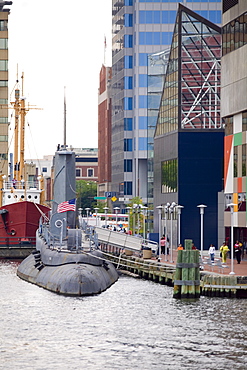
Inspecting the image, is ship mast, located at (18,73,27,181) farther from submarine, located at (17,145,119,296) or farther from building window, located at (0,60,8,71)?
submarine, located at (17,145,119,296)

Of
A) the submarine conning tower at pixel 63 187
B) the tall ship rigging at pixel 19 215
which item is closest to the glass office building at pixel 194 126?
the tall ship rigging at pixel 19 215

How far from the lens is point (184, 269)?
54.9m

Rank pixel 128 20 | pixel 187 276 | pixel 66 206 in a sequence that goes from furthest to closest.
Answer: pixel 128 20
pixel 66 206
pixel 187 276

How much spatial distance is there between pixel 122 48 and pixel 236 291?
440ft

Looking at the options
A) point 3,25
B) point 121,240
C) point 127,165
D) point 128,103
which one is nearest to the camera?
point 121,240

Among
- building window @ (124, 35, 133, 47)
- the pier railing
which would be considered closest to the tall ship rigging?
the pier railing

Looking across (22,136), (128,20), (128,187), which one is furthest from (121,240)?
(128,187)

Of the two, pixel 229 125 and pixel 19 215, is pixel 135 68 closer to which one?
pixel 19 215

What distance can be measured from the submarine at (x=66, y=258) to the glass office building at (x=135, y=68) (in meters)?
102

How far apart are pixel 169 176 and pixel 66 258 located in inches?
1824

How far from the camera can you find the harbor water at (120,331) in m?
36.7

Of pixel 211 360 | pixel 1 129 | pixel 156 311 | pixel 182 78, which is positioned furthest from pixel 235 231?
pixel 1 129

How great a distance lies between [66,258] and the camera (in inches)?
2325

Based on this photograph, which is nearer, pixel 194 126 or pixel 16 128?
pixel 194 126
